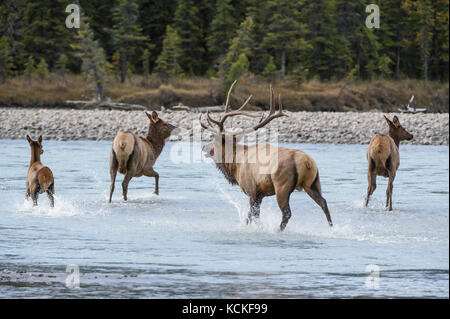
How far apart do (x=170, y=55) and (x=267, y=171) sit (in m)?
35.4

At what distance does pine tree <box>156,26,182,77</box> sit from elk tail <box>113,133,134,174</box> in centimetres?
3200

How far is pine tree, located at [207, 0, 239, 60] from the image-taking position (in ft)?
154

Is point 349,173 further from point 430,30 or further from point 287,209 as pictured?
point 430,30

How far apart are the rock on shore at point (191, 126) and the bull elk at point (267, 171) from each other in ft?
53.8

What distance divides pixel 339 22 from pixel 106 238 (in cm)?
4245

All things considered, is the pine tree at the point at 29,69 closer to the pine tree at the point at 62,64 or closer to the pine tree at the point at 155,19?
the pine tree at the point at 62,64

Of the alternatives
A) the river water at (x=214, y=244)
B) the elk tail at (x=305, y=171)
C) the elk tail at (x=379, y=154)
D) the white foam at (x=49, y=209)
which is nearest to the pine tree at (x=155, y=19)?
the river water at (x=214, y=244)

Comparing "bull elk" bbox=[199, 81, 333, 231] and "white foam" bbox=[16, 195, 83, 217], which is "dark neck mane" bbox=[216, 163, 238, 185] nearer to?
"bull elk" bbox=[199, 81, 333, 231]

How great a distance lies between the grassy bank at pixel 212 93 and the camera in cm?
3772

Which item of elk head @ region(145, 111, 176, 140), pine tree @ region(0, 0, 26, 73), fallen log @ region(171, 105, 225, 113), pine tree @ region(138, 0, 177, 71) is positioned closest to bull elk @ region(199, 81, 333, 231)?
elk head @ region(145, 111, 176, 140)

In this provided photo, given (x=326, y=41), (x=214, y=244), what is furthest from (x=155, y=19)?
(x=214, y=244)

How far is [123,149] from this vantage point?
494 inches

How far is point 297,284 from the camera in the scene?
24.1ft
